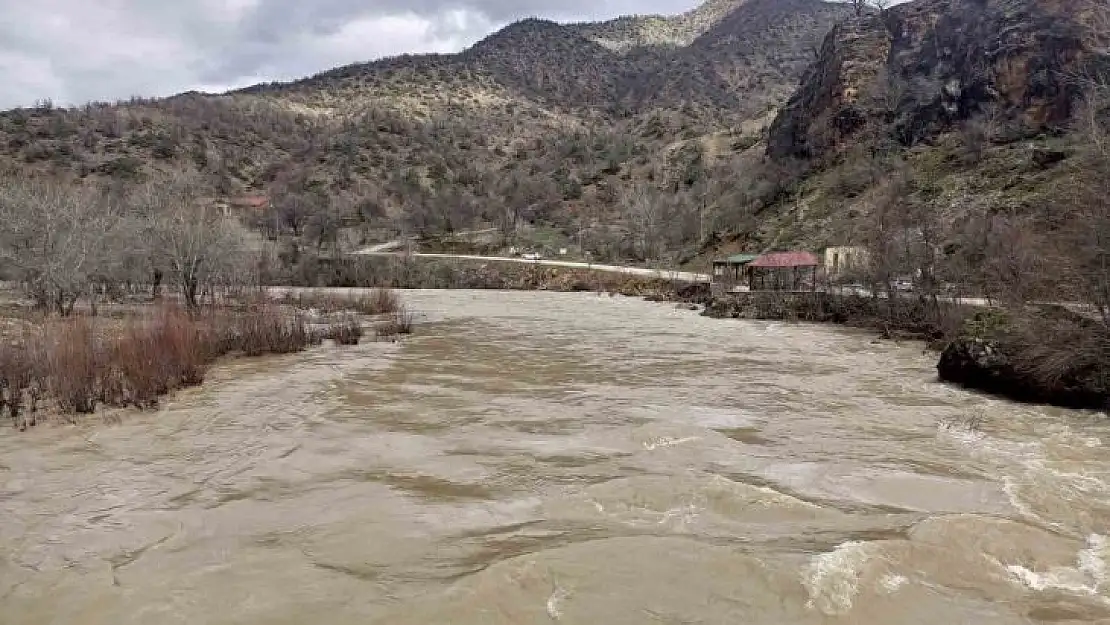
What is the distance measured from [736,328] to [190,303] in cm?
2316

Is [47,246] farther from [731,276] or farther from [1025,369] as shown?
[731,276]

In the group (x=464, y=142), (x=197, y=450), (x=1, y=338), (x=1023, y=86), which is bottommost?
(x=197, y=450)

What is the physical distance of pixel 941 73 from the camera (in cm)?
5931

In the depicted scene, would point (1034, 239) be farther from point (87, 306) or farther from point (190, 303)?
point (87, 306)

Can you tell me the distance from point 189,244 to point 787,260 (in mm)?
30860

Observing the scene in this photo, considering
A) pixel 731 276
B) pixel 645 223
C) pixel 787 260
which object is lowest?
pixel 731 276

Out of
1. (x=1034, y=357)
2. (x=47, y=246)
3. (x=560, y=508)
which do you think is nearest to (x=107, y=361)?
(x=560, y=508)

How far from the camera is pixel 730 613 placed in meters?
5.35

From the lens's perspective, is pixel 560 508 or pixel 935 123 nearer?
pixel 560 508

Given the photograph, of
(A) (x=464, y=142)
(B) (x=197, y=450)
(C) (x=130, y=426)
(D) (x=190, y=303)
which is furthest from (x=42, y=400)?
(A) (x=464, y=142)

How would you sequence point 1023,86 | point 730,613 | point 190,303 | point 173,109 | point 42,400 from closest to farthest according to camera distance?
point 730,613, point 42,400, point 190,303, point 1023,86, point 173,109

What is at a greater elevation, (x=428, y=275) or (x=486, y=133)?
(x=486, y=133)

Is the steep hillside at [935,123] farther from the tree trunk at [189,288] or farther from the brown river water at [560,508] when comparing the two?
the tree trunk at [189,288]

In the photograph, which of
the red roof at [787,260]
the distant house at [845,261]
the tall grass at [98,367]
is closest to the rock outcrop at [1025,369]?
the distant house at [845,261]
